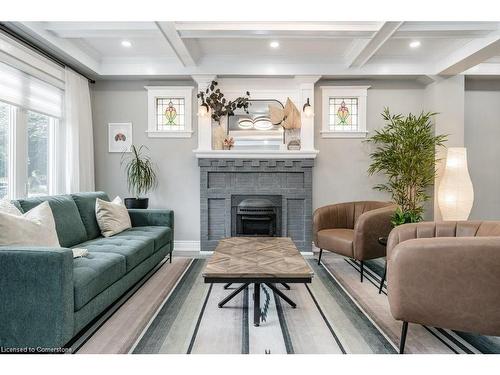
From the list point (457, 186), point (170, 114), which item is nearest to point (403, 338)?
point (457, 186)

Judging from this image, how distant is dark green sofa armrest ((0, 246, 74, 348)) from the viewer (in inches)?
73.2

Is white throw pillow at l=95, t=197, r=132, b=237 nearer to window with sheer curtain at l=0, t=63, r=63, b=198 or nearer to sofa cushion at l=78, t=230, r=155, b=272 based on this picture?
sofa cushion at l=78, t=230, r=155, b=272

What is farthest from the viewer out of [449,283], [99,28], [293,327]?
[99,28]

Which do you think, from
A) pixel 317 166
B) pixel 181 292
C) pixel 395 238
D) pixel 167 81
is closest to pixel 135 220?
pixel 181 292

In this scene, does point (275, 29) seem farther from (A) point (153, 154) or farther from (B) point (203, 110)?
(A) point (153, 154)

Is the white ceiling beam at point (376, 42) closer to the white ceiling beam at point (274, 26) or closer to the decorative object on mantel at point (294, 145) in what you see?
the white ceiling beam at point (274, 26)

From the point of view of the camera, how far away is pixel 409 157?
435 centimetres

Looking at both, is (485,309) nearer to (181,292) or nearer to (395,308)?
(395,308)

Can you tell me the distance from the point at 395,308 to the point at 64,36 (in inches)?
161

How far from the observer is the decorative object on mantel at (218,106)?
4586mm

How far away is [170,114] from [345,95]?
2.64m

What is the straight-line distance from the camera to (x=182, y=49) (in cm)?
388

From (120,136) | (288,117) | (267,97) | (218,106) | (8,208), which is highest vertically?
(267,97)

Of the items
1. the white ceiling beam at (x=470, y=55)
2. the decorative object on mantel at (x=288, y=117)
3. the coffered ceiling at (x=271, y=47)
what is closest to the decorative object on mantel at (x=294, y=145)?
the decorative object on mantel at (x=288, y=117)
